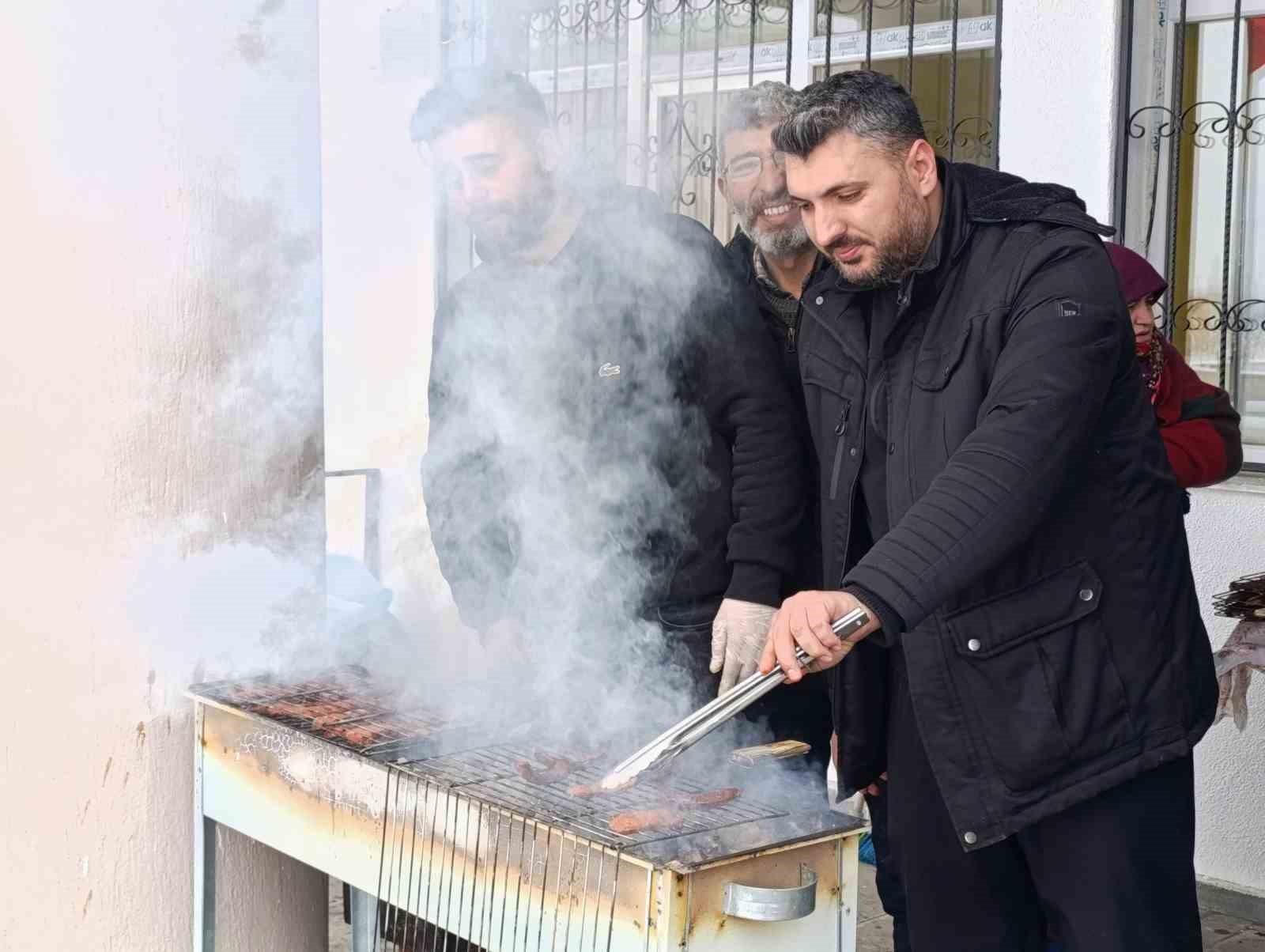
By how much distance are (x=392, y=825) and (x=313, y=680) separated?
0.77 meters

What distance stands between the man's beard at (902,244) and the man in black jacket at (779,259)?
0.50 m

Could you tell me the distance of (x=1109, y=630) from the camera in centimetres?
238

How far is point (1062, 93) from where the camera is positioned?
454 centimetres

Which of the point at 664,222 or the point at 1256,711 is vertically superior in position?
the point at 664,222

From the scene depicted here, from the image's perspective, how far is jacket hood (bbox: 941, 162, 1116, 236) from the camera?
245 centimetres

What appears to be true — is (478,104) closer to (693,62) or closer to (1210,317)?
(1210,317)

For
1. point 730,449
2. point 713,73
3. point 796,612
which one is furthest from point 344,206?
point 796,612

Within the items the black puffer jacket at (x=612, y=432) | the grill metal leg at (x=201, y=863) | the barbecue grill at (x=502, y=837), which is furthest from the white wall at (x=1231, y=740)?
the grill metal leg at (x=201, y=863)

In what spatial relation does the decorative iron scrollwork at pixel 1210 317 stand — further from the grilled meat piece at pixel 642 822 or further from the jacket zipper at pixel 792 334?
the grilled meat piece at pixel 642 822

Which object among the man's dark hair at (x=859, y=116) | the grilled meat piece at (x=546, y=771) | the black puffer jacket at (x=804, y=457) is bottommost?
the grilled meat piece at (x=546, y=771)

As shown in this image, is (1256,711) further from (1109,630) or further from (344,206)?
(344,206)

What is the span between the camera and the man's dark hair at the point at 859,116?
2500mm

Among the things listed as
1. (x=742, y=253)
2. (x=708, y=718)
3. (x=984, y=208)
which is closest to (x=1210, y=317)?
(x=742, y=253)

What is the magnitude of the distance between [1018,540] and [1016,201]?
621 millimetres
